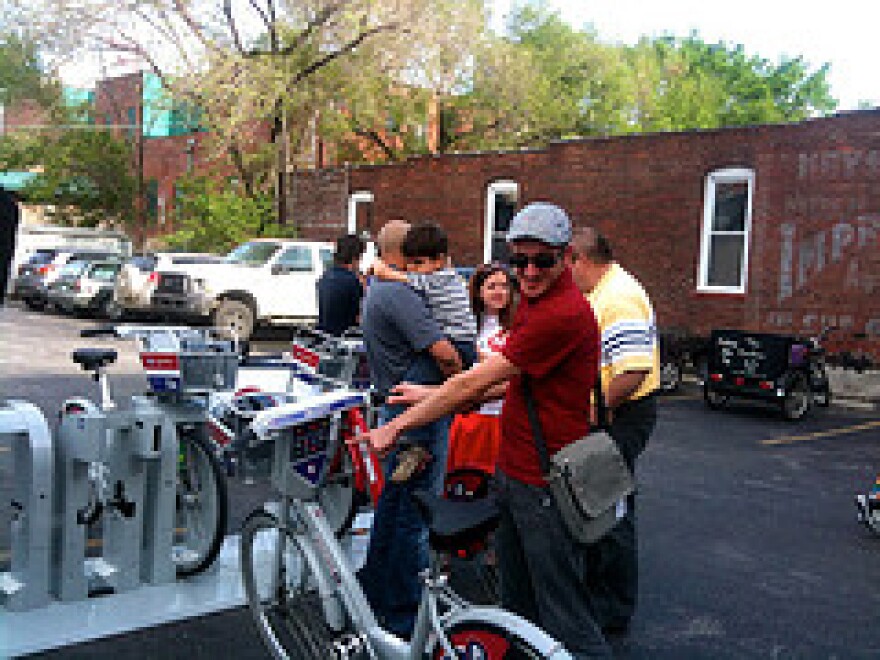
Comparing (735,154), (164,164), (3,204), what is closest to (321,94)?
(735,154)

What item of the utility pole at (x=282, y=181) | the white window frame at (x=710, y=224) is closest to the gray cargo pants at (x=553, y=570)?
the white window frame at (x=710, y=224)

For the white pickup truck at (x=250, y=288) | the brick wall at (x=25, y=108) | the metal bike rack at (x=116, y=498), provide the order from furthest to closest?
the brick wall at (x=25, y=108), the white pickup truck at (x=250, y=288), the metal bike rack at (x=116, y=498)

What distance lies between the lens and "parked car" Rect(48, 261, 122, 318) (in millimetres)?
21438

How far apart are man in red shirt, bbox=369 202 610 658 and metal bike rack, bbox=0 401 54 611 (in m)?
2.29

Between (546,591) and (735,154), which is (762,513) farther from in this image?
(735,154)

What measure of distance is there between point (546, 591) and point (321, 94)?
80.2ft

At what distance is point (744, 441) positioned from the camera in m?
11.1

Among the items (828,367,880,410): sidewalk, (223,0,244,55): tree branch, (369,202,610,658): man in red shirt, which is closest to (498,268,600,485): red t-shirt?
(369,202,610,658): man in red shirt

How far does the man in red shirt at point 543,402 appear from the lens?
320cm

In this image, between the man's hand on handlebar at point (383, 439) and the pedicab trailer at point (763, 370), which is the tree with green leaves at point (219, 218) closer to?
the pedicab trailer at point (763, 370)

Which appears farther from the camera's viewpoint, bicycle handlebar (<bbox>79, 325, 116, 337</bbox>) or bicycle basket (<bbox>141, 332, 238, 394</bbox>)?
bicycle handlebar (<bbox>79, 325, 116, 337</bbox>)

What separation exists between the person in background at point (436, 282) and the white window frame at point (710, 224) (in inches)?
555

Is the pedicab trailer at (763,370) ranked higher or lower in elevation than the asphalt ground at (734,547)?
higher

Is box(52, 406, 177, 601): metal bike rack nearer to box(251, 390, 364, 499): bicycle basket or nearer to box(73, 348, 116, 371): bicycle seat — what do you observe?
box(73, 348, 116, 371): bicycle seat
